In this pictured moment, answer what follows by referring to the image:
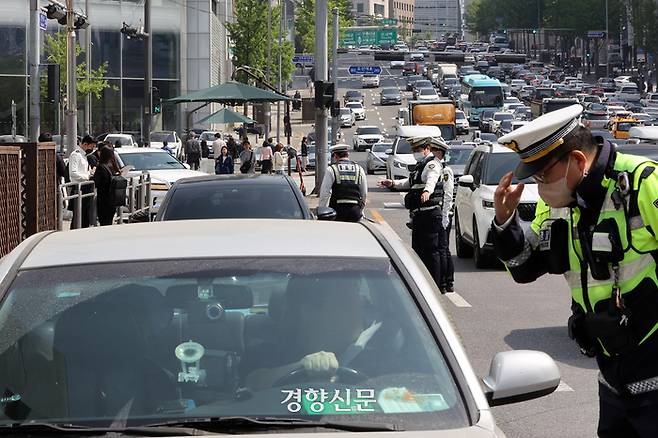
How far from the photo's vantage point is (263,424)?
3939 mm

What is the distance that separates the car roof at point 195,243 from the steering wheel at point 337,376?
515mm

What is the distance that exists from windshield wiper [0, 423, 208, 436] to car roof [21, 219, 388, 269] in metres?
0.78

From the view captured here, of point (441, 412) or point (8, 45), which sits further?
point (8, 45)

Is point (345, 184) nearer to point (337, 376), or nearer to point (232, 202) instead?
point (232, 202)

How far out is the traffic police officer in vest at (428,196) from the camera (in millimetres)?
14242

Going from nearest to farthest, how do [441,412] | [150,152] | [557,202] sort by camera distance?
[441,412], [557,202], [150,152]

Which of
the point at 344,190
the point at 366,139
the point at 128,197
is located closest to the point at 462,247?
the point at 344,190

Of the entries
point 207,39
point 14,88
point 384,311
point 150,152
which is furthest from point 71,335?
point 207,39

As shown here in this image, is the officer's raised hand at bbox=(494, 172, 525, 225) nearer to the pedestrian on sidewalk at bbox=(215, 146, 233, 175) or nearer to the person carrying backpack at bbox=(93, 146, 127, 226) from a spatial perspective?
the person carrying backpack at bbox=(93, 146, 127, 226)

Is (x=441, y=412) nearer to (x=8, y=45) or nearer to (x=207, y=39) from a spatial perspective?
(x=8, y=45)

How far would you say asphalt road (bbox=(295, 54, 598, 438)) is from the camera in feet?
28.7

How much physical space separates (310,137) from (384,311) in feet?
217

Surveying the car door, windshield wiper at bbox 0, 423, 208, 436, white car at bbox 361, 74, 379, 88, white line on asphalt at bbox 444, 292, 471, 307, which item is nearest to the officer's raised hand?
windshield wiper at bbox 0, 423, 208, 436

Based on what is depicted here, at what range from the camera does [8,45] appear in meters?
64.9
